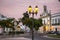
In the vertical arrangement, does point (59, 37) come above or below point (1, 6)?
below

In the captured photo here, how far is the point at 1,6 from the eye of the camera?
12.5m

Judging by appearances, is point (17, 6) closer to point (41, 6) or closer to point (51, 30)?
point (41, 6)

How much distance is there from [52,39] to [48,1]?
2.78 meters

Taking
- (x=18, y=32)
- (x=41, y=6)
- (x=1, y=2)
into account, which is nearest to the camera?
(x=1, y=2)

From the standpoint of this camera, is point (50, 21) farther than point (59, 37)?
Yes

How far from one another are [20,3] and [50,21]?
4.02 metres

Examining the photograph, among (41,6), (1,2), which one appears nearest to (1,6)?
(1,2)

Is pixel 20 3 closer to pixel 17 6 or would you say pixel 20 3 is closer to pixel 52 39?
pixel 17 6

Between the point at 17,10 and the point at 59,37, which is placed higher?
the point at 17,10

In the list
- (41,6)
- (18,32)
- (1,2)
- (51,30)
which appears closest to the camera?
(1,2)

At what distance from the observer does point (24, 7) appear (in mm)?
13062

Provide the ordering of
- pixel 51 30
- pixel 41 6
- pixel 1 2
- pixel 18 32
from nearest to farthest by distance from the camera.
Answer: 1. pixel 1 2
2. pixel 41 6
3. pixel 51 30
4. pixel 18 32

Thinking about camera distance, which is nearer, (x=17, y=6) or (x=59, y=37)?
(x=17, y=6)

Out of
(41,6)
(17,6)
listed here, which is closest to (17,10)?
(17,6)
